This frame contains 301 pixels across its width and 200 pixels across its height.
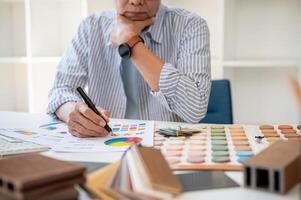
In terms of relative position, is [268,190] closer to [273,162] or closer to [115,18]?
[273,162]

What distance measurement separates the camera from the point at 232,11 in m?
2.27

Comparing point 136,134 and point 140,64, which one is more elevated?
point 140,64

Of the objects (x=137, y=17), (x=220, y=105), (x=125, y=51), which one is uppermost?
(x=137, y=17)

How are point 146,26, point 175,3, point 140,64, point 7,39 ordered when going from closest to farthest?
1. point 140,64
2. point 146,26
3. point 175,3
4. point 7,39

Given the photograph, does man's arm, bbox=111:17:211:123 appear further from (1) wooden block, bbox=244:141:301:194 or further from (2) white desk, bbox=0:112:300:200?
(1) wooden block, bbox=244:141:301:194

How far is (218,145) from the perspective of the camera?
88 centimetres

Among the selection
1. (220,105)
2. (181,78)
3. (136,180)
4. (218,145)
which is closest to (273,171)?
(136,180)

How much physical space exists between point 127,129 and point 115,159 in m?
0.29

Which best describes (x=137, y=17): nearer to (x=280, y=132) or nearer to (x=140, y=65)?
(x=140, y=65)

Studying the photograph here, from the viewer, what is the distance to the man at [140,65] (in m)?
1.25

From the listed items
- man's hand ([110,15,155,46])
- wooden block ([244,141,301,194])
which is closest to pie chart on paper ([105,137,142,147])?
wooden block ([244,141,301,194])

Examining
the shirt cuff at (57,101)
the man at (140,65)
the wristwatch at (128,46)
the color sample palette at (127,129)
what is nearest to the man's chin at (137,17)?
the man at (140,65)

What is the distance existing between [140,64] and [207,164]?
Result: 60cm

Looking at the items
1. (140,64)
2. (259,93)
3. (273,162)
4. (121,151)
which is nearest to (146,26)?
(140,64)
